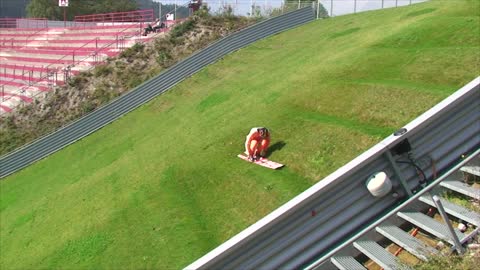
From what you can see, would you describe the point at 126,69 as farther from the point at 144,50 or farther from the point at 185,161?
the point at 185,161

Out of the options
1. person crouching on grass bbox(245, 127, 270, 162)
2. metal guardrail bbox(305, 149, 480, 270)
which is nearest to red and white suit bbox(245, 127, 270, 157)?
person crouching on grass bbox(245, 127, 270, 162)

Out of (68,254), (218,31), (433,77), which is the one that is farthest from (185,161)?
(218,31)

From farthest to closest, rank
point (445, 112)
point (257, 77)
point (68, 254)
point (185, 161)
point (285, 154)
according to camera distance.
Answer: point (257, 77)
point (185, 161)
point (285, 154)
point (68, 254)
point (445, 112)

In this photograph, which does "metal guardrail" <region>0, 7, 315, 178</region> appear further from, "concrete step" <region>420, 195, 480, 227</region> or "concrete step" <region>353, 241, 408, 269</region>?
"concrete step" <region>420, 195, 480, 227</region>

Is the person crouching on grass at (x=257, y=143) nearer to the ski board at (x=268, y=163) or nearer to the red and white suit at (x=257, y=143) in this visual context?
the red and white suit at (x=257, y=143)

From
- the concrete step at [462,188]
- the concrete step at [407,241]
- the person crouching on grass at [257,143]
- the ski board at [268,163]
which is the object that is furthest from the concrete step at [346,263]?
the person crouching on grass at [257,143]
